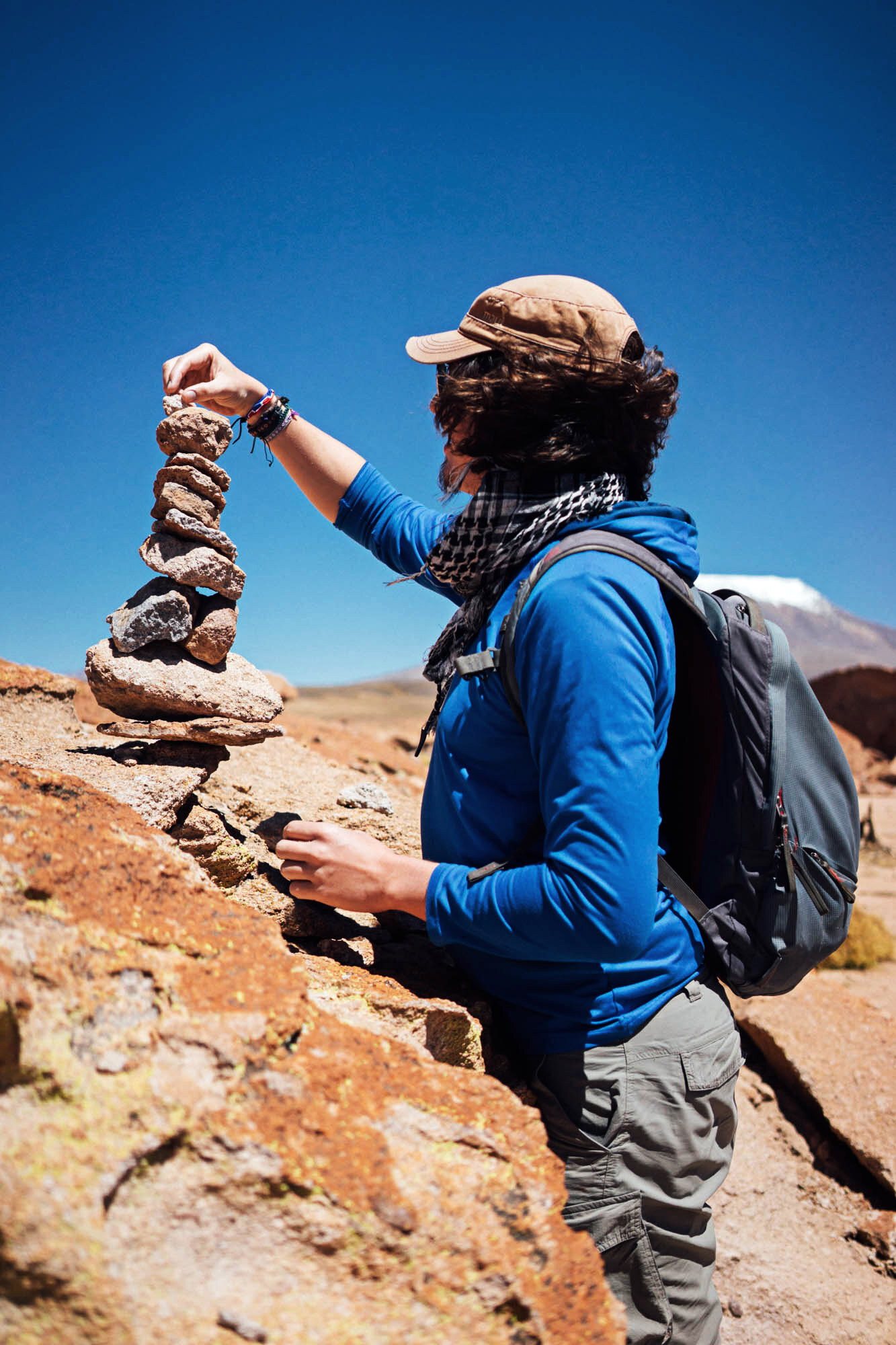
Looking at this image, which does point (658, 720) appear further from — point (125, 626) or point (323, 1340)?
point (125, 626)

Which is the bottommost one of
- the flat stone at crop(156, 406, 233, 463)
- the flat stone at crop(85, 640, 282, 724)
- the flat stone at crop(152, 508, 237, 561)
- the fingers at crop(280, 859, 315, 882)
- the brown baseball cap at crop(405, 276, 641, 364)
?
the fingers at crop(280, 859, 315, 882)

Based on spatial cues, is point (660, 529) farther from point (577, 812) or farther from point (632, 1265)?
point (632, 1265)

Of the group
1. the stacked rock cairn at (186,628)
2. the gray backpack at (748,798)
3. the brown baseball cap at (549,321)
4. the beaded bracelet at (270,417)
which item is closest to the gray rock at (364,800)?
the stacked rock cairn at (186,628)

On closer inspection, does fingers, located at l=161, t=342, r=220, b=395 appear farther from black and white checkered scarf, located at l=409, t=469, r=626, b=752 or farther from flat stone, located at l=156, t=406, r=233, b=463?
black and white checkered scarf, located at l=409, t=469, r=626, b=752

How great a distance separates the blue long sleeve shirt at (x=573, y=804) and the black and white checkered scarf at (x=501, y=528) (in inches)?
2.5

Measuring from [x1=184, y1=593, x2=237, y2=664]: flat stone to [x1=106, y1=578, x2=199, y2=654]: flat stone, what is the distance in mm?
41

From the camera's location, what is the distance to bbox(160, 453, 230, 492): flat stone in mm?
Result: 2967

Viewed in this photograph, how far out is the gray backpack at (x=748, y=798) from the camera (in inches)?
81.2

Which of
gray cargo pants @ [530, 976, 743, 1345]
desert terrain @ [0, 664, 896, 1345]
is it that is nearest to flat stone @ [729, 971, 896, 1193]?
gray cargo pants @ [530, 976, 743, 1345]

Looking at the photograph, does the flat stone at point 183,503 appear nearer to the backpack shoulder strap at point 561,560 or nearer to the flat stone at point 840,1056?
the backpack shoulder strap at point 561,560

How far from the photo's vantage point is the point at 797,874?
214 centimetres

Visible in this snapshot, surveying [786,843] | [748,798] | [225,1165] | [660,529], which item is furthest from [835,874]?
[225,1165]

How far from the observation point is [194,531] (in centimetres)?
295

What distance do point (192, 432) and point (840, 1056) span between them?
5.68 metres
